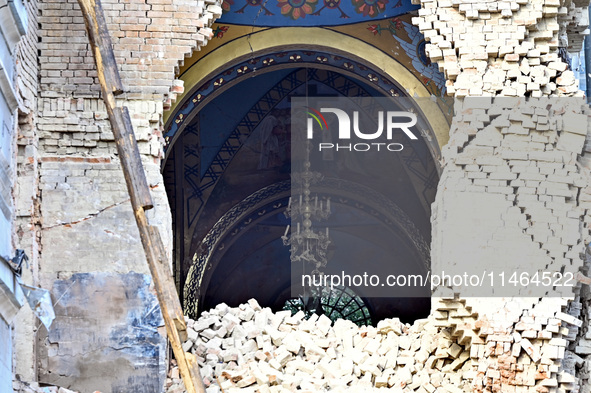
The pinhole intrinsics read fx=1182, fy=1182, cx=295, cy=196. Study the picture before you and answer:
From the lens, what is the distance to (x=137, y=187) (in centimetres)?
840

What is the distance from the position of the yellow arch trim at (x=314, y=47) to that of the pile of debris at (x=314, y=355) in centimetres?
232

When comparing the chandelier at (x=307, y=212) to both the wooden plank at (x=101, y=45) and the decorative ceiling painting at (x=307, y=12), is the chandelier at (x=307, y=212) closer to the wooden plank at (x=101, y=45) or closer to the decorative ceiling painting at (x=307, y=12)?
the decorative ceiling painting at (x=307, y=12)

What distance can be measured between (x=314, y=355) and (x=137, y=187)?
7.19 ft

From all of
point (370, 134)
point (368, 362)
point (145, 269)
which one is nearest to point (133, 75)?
point (145, 269)

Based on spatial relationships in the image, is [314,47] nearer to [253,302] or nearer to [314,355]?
[253,302]

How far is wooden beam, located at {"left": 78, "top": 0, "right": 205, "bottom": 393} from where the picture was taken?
311 inches

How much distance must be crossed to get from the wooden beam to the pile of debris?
1.19 meters

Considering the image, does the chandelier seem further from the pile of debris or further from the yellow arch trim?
the pile of debris

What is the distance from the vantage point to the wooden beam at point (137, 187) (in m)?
7.89

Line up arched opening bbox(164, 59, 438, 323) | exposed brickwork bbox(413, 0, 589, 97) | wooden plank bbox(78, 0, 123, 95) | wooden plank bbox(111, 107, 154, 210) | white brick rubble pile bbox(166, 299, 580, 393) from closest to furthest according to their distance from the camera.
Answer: wooden plank bbox(111, 107, 154, 210)
wooden plank bbox(78, 0, 123, 95)
white brick rubble pile bbox(166, 299, 580, 393)
exposed brickwork bbox(413, 0, 589, 97)
arched opening bbox(164, 59, 438, 323)

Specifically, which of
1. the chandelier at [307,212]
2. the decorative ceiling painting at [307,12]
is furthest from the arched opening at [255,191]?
the decorative ceiling painting at [307,12]

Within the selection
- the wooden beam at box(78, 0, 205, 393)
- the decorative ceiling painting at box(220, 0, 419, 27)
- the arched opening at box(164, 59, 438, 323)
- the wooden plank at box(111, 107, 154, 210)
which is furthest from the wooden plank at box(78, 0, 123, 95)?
the arched opening at box(164, 59, 438, 323)

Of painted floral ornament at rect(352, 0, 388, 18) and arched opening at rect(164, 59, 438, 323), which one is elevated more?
painted floral ornament at rect(352, 0, 388, 18)

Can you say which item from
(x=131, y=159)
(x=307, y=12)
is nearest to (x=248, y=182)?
(x=307, y=12)
